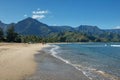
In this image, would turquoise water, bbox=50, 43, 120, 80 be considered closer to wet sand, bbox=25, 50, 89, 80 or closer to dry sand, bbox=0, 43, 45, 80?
wet sand, bbox=25, 50, 89, 80

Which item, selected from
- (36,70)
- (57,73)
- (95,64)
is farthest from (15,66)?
(95,64)

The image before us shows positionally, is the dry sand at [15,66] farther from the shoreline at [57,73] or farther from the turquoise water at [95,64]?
the turquoise water at [95,64]

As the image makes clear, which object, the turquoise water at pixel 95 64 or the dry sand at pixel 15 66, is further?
the turquoise water at pixel 95 64

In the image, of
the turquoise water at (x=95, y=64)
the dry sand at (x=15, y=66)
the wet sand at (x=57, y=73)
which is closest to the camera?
the dry sand at (x=15, y=66)

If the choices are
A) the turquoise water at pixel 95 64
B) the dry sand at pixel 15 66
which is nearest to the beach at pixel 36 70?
the dry sand at pixel 15 66

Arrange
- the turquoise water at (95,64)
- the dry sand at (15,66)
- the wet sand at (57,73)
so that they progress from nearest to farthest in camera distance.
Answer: the dry sand at (15,66)
the wet sand at (57,73)
the turquoise water at (95,64)

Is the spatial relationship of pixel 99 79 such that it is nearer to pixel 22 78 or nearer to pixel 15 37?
pixel 22 78

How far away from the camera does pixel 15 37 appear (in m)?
151

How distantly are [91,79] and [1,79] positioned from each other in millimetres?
6173

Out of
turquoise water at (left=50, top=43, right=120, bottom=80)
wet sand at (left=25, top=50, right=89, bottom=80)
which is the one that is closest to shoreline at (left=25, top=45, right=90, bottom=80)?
wet sand at (left=25, top=50, right=89, bottom=80)

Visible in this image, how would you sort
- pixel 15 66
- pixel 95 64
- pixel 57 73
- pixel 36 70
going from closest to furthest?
pixel 57 73
pixel 36 70
pixel 15 66
pixel 95 64

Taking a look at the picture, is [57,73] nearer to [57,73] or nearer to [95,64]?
[57,73]

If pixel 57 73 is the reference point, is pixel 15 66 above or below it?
above

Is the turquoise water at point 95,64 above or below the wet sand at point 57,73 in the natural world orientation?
below
